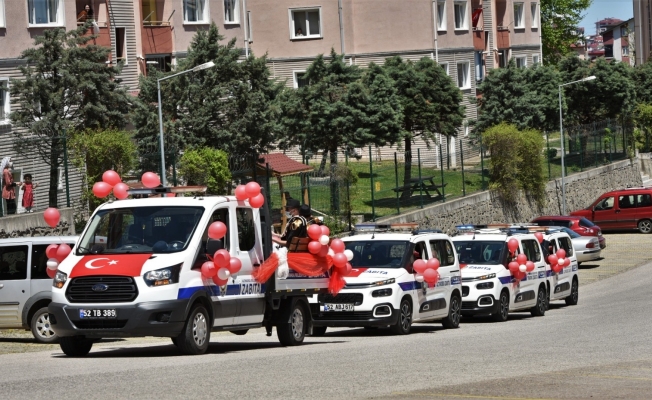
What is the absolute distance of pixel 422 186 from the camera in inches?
1766

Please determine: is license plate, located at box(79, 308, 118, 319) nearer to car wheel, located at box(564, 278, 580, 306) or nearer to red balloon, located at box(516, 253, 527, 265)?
red balloon, located at box(516, 253, 527, 265)

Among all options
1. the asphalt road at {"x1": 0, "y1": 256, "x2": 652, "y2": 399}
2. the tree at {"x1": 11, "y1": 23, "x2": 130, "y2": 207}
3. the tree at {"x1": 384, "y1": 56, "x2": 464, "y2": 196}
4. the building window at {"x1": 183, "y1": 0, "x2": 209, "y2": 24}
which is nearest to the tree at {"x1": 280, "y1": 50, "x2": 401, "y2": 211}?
the tree at {"x1": 384, "y1": 56, "x2": 464, "y2": 196}

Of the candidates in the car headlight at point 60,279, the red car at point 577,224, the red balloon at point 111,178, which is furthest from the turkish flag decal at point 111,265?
the red car at point 577,224

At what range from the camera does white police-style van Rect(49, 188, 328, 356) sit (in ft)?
49.5

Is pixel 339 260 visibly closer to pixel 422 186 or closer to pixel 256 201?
pixel 256 201

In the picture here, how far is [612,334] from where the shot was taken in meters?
20.6

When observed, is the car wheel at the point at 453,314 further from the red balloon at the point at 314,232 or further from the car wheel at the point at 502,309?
the red balloon at the point at 314,232

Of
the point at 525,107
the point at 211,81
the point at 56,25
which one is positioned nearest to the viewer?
the point at 211,81

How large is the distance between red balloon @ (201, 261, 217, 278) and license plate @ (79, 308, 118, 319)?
4.31 ft

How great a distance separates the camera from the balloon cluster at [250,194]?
16906mm

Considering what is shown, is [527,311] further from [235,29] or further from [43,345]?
[235,29]

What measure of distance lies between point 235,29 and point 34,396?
148 ft

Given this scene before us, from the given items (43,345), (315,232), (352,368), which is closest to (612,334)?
(315,232)

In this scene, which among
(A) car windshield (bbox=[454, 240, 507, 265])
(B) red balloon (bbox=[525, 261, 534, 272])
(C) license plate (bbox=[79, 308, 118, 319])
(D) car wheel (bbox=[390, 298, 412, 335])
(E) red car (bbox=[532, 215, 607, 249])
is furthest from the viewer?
(E) red car (bbox=[532, 215, 607, 249])
